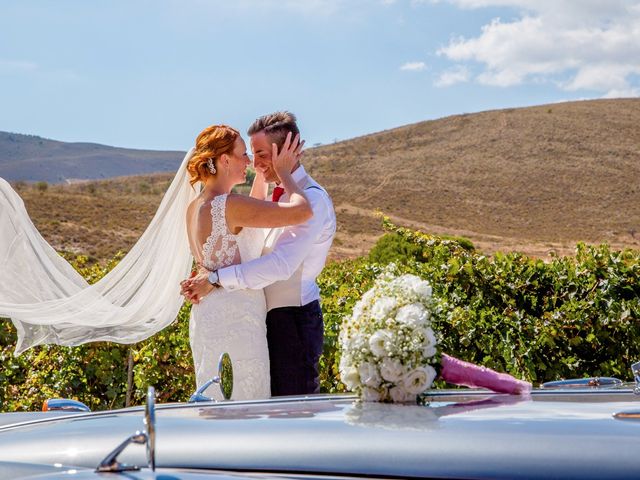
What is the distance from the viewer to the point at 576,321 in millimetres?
5922

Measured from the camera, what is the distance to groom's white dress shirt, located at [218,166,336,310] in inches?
171

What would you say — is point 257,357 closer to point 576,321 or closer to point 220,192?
point 220,192

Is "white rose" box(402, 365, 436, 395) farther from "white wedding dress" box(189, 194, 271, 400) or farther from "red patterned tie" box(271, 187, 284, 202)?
"red patterned tie" box(271, 187, 284, 202)

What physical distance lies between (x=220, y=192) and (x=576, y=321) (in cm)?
262

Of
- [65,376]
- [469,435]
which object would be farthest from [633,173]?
[469,435]

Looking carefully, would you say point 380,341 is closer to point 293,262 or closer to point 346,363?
point 346,363

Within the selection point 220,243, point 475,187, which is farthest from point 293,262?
point 475,187

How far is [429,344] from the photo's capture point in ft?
8.05

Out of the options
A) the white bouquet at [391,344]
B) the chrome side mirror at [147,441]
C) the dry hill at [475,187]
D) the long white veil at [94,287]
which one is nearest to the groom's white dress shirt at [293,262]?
the long white veil at [94,287]

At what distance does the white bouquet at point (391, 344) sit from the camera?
234 cm

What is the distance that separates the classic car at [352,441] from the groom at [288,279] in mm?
1969

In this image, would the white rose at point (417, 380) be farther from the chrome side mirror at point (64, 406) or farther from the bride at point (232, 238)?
the bride at point (232, 238)

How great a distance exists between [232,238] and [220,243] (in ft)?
0.21

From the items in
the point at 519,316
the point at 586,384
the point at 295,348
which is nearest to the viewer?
the point at 586,384
